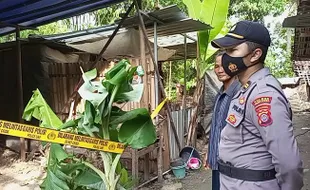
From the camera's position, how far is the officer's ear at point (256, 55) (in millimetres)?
2006

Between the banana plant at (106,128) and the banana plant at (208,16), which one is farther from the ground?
the banana plant at (208,16)

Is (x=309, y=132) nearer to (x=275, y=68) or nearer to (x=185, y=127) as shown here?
(x=185, y=127)

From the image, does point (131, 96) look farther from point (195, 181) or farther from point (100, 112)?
point (195, 181)

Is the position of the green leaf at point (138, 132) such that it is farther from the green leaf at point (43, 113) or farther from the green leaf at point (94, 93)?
the green leaf at point (43, 113)

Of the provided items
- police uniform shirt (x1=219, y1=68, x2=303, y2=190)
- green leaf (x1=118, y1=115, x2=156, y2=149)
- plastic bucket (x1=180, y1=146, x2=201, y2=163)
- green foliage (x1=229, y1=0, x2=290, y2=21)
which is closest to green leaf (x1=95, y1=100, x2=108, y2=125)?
green leaf (x1=118, y1=115, x2=156, y2=149)

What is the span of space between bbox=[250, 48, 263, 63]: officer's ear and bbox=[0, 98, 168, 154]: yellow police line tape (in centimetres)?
112

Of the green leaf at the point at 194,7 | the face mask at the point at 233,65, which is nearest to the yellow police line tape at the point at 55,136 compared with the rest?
the face mask at the point at 233,65

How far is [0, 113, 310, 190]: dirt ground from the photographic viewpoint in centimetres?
527

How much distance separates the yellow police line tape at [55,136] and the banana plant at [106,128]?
0.22 ft

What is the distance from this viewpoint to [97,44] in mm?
7109

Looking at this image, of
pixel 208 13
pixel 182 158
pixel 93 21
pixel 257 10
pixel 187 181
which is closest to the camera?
pixel 187 181

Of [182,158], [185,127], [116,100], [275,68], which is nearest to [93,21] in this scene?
[185,127]

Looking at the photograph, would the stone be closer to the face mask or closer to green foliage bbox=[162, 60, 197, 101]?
the face mask

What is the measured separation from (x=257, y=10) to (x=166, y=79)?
684cm
